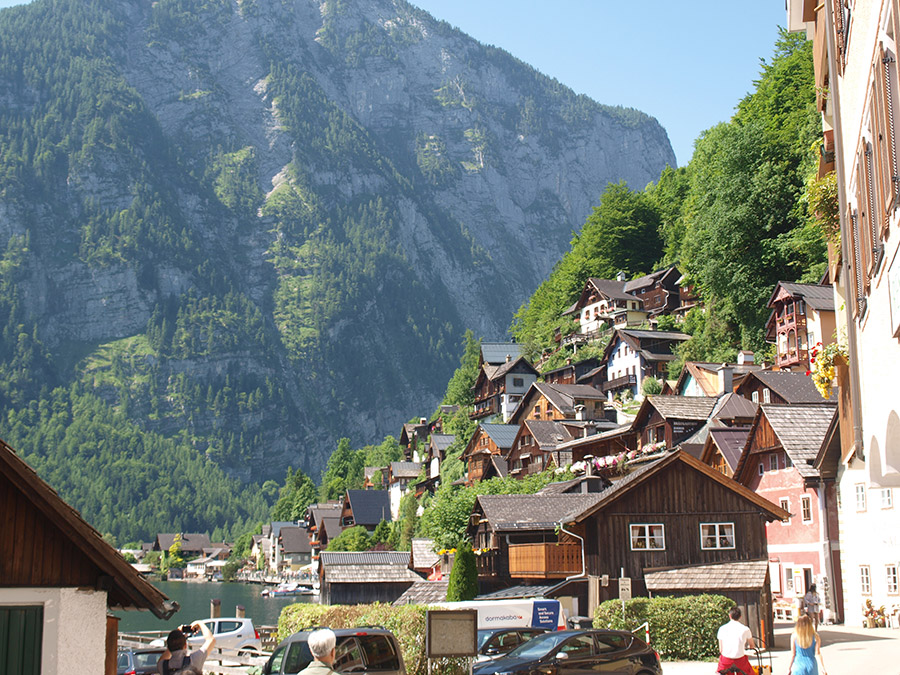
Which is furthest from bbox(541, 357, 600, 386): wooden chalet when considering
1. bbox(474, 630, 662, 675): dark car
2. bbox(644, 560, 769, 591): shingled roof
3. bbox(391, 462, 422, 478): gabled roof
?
bbox(474, 630, 662, 675): dark car

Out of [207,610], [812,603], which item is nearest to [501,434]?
[207,610]

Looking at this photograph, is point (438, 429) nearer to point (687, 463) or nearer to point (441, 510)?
point (441, 510)

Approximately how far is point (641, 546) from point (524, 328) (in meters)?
105

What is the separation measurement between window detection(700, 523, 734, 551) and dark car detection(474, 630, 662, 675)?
60.4 feet

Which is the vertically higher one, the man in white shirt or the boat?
the man in white shirt

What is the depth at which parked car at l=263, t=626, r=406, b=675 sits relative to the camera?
17.8m

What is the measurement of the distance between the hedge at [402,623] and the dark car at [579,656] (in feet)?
4.46

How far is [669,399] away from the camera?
217ft

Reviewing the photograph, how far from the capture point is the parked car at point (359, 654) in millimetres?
17781

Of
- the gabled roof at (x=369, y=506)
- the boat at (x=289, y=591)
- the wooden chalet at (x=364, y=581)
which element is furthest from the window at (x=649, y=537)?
the boat at (x=289, y=591)

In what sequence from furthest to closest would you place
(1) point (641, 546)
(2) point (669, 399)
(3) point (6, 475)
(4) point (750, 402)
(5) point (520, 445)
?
(5) point (520, 445)
(2) point (669, 399)
(4) point (750, 402)
(1) point (641, 546)
(3) point (6, 475)

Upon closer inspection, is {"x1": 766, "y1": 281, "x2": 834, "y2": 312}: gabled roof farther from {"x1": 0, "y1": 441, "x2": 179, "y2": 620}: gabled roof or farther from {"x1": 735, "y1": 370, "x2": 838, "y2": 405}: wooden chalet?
{"x1": 0, "y1": 441, "x2": 179, "y2": 620}: gabled roof

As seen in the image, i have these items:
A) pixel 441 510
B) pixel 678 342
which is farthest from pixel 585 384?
pixel 441 510

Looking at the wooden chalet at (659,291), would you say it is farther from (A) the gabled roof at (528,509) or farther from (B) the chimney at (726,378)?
(A) the gabled roof at (528,509)
